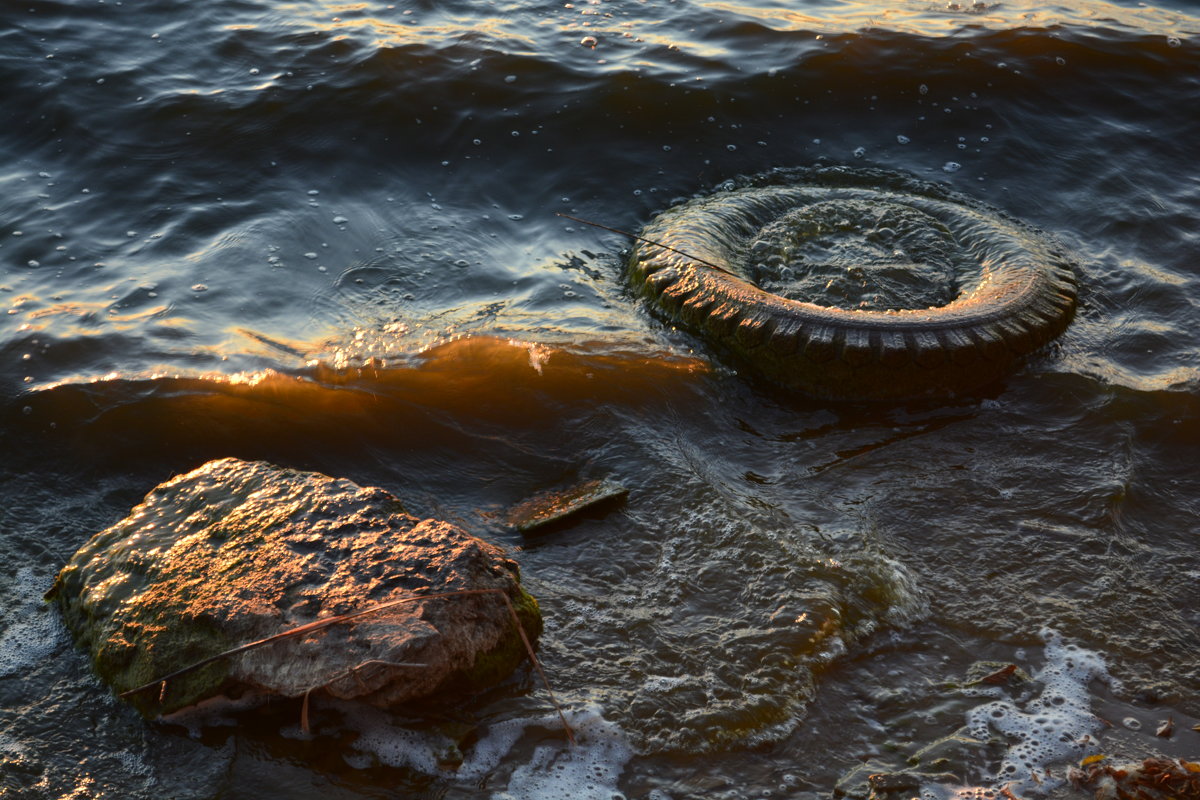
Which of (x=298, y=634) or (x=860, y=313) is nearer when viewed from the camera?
(x=298, y=634)

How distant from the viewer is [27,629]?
3.69 meters

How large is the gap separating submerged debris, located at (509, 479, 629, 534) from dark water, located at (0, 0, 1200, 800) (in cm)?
9

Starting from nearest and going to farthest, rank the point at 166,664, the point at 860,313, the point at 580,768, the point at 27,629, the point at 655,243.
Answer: the point at 580,768, the point at 166,664, the point at 27,629, the point at 860,313, the point at 655,243

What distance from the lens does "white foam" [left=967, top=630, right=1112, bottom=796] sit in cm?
320

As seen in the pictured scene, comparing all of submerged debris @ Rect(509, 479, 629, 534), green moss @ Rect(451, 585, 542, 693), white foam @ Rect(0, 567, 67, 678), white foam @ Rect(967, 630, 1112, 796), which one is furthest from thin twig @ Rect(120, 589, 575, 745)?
white foam @ Rect(967, 630, 1112, 796)

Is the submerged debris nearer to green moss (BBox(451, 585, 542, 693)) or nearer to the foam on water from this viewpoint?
green moss (BBox(451, 585, 542, 693))

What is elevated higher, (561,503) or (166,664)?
(166,664)

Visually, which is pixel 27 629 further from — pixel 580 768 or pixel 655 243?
pixel 655 243

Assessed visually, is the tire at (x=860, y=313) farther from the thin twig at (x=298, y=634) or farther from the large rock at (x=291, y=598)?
the thin twig at (x=298, y=634)

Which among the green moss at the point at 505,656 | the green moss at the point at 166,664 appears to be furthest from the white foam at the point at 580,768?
the green moss at the point at 166,664

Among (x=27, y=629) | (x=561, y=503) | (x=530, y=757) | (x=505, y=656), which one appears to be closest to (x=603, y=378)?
(x=561, y=503)

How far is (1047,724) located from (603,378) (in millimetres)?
2699

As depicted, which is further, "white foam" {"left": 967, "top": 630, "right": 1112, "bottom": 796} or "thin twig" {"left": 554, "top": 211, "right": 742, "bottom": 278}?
"thin twig" {"left": 554, "top": 211, "right": 742, "bottom": 278}

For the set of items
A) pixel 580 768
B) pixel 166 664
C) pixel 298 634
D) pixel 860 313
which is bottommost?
pixel 580 768
